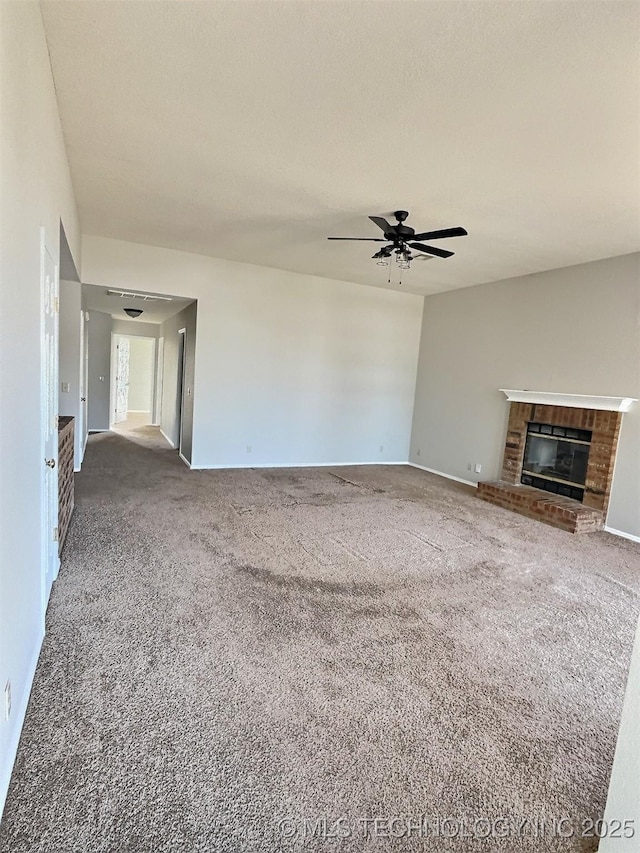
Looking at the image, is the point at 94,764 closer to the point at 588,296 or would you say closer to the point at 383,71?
the point at 383,71

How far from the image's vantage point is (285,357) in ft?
21.8

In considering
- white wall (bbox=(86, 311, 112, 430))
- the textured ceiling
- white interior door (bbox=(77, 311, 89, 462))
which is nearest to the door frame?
white interior door (bbox=(77, 311, 89, 462))

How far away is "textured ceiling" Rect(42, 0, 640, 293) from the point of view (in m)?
1.93

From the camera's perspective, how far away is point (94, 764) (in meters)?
1.58

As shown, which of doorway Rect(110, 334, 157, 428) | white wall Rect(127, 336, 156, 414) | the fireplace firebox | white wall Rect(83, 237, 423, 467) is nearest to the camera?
the fireplace firebox

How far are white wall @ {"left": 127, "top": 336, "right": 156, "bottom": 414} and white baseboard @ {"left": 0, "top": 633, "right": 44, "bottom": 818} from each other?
1186 cm

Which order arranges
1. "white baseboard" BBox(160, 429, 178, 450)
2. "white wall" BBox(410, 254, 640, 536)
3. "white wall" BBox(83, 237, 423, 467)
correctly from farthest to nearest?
"white baseboard" BBox(160, 429, 178, 450)
"white wall" BBox(83, 237, 423, 467)
"white wall" BBox(410, 254, 640, 536)

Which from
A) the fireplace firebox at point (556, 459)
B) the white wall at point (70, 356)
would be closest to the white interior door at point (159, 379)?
the white wall at point (70, 356)

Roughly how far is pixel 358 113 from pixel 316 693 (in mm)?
3070

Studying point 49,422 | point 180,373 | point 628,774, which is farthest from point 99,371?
point 628,774

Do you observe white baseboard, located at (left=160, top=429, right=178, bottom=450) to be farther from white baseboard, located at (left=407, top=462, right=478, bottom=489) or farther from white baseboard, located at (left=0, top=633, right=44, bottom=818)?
white baseboard, located at (left=0, top=633, right=44, bottom=818)

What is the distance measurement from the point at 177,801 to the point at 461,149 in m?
3.61

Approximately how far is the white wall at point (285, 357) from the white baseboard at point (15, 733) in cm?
437

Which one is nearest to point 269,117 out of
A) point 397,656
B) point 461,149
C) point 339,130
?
point 339,130
